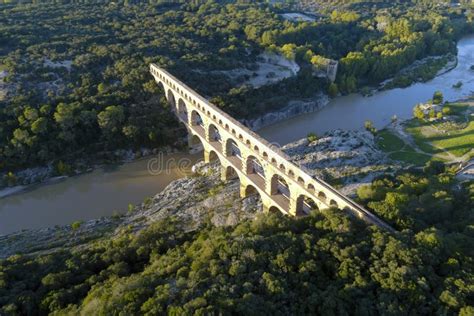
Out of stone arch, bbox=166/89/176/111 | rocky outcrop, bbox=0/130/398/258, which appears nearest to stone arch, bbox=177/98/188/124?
stone arch, bbox=166/89/176/111

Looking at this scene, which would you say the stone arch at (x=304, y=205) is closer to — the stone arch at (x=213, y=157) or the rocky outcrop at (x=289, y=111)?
the stone arch at (x=213, y=157)

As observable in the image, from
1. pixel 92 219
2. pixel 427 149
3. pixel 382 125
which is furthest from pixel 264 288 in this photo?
pixel 382 125

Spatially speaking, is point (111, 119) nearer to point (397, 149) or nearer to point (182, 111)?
point (182, 111)

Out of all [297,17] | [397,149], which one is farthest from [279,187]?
[297,17]

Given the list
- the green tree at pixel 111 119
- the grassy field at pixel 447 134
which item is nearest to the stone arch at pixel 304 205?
the grassy field at pixel 447 134

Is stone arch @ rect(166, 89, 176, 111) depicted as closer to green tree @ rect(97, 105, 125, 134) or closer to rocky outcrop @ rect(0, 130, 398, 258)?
green tree @ rect(97, 105, 125, 134)

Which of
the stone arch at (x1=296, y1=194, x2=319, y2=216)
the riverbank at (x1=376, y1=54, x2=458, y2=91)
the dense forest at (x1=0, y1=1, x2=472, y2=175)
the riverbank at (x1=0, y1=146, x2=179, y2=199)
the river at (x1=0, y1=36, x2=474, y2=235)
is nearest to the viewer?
the stone arch at (x1=296, y1=194, x2=319, y2=216)
